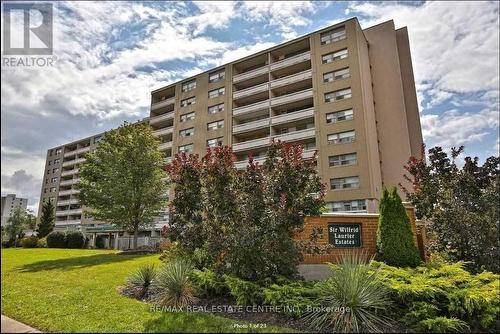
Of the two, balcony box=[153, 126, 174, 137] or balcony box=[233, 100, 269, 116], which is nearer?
balcony box=[233, 100, 269, 116]

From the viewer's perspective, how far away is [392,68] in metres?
37.2

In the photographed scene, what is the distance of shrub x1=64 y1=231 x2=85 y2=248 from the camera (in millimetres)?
33719

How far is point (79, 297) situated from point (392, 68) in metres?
38.6

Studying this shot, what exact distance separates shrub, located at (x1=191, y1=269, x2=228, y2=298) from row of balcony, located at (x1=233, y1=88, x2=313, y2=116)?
3083cm

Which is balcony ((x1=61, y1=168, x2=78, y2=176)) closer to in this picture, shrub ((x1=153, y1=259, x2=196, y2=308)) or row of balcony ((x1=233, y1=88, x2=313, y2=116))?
row of balcony ((x1=233, y1=88, x2=313, y2=116))

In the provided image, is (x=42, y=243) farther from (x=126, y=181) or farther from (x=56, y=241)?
(x=126, y=181)

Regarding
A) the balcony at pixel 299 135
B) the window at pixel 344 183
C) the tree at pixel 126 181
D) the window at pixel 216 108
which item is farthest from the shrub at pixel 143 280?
the window at pixel 216 108

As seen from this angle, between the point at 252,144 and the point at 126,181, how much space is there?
1720cm

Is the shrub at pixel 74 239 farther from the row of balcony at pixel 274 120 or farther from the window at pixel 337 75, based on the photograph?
the window at pixel 337 75

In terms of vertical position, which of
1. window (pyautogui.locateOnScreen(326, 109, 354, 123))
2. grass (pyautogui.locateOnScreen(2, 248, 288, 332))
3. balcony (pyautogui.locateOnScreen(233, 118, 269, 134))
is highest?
balcony (pyautogui.locateOnScreen(233, 118, 269, 134))

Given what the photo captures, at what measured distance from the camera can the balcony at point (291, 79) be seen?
37.3 meters

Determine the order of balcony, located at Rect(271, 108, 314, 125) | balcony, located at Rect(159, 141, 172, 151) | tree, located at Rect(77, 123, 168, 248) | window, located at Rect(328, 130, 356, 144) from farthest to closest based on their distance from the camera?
1. balcony, located at Rect(159, 141, 172, 151)
2. balcony, located at Rect(271, 108, 314, 125)
3. window, located at Rect(328, 130, 356, 144)
4. tree, located at Rect(77, 123, 168, 248)

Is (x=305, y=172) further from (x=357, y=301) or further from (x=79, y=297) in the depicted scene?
(x=79, y=297)

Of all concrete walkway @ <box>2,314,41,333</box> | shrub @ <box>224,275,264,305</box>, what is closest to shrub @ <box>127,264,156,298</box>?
shrub @ <box>224,275,264,305</box>
